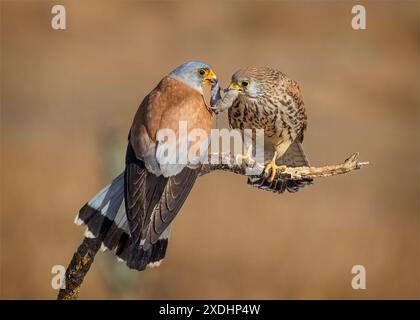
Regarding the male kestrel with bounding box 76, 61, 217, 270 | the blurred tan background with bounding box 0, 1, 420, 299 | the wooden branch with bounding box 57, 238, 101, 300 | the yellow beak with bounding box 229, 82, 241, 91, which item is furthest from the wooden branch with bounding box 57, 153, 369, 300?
the blurred tan background with bounding box 0, 1, 420, 299

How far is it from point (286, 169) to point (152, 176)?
1134 millimetres

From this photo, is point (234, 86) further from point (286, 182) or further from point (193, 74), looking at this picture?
point (286, 182)

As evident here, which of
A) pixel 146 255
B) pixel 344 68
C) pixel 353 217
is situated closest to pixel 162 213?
pixel 146 255

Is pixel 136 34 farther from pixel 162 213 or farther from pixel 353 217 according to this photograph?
pixel 162 213

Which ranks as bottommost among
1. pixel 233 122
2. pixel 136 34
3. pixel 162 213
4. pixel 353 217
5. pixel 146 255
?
pixel 353 217

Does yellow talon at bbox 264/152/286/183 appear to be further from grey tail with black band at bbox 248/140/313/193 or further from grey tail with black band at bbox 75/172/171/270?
grey tail with black band at bbox 75/172/171/270

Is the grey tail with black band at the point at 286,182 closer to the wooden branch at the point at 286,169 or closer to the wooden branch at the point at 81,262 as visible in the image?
the wooden branch at the point at 286,169

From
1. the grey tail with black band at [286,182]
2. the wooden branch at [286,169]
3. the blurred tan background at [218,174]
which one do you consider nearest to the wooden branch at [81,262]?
the wooden branch at [286,169]

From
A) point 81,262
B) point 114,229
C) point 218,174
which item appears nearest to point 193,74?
point 114,229

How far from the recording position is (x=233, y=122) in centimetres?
518

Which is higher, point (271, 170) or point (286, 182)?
point (271, 170)

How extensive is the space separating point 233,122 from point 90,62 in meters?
10.9

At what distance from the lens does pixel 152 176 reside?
4043mm

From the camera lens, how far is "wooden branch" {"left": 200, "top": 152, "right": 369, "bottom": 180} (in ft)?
14.5
